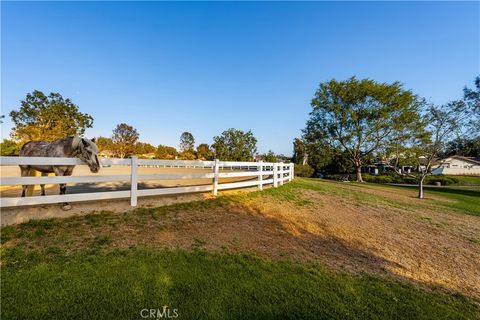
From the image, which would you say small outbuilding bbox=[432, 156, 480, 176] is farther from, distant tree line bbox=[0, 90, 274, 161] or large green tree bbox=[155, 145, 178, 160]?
large green tree bbox=[155, 145, 178, 160]

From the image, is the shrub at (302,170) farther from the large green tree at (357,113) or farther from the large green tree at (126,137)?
the large green tree at (126,137)

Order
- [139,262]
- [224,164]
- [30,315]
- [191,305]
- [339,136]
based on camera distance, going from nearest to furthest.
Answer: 1. [30,315]
2. [191,305]
3. [139,262]
4. [224,164]
5. [339,136]

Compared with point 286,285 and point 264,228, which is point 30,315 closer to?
point 286,285

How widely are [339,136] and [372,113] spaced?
5.08 m

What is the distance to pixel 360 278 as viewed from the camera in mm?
3795

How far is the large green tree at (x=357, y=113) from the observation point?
3112 cm

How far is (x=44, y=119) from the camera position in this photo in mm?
33219

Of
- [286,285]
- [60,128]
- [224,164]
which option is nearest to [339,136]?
[224,164]

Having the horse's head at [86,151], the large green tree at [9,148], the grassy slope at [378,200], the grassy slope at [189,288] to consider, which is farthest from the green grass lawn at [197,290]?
the large green tree at [9,148]

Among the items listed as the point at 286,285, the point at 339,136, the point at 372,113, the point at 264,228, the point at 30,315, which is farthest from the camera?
the point at 339,136

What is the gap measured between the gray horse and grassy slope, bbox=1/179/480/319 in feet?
6.45

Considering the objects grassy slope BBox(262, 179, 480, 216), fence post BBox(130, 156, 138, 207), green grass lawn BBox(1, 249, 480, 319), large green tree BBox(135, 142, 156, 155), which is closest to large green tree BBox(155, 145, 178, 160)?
large green tree BBox(135, 142, 156, 155)

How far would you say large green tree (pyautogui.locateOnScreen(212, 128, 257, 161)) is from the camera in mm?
47500

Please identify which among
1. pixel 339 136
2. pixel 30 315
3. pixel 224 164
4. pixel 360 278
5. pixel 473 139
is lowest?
pixel 360 278
